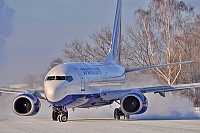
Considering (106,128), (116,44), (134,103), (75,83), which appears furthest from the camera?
(116,44)

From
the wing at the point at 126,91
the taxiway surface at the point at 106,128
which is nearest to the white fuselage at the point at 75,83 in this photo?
the wing at the point at 126,91

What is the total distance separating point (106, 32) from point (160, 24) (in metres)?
11.6

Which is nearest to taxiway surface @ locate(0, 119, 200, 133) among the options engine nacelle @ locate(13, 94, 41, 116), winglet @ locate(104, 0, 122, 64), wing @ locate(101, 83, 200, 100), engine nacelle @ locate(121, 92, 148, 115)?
engine nacelle @ locate(121, 92, 148, 115)

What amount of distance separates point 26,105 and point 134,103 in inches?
232

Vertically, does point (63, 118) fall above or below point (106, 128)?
above

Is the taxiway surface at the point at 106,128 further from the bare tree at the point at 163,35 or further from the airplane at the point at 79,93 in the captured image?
the bare tree at the point at 163,35

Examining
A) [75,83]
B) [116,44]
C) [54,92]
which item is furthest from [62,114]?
[116,44]

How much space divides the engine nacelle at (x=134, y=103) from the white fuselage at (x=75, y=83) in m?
1.88

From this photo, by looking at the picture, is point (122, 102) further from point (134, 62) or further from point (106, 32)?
point (106, 32)

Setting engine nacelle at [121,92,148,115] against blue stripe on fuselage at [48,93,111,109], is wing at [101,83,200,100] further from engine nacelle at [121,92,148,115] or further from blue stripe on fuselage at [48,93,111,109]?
engine nacelle at [121,92,148,115]

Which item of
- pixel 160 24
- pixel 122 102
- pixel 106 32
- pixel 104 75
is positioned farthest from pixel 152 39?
pixel 122 102

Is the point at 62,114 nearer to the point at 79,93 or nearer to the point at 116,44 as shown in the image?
the point at 79,93

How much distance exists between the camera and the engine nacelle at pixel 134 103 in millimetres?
27672

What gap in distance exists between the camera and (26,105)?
2939 centimetres
